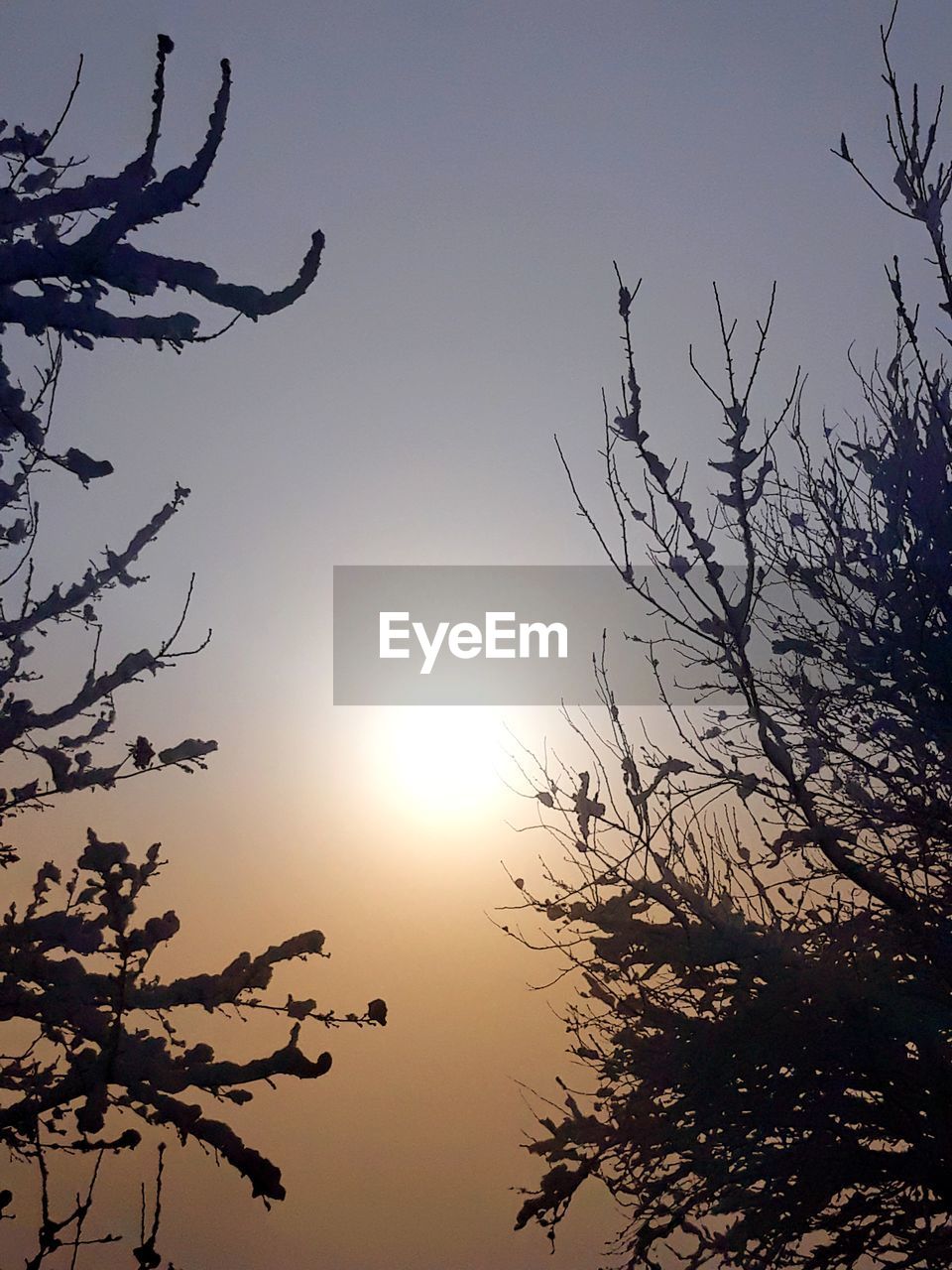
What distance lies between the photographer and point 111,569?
8656mm

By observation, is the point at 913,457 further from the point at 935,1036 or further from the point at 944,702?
the point at 935,1036

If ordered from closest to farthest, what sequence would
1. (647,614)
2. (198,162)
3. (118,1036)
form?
(198,162) → (118,1036) → (647,614)

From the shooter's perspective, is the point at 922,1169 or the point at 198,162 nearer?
the point at 198,162

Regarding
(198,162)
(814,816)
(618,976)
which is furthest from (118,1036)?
(618,976)

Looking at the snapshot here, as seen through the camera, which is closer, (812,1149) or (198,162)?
(198,162)

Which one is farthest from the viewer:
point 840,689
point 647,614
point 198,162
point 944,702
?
point 840,689

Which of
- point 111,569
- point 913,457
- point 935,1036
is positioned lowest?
point 935,1036

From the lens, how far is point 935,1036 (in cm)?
819

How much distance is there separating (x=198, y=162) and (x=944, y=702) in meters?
7.42

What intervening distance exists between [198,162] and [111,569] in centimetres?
643

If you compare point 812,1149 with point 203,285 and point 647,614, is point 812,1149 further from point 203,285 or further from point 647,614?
point 203,285

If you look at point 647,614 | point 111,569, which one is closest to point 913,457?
point 647,614

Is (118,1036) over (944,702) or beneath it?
beneath

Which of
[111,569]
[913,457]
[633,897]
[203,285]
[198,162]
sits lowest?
[633,897]
